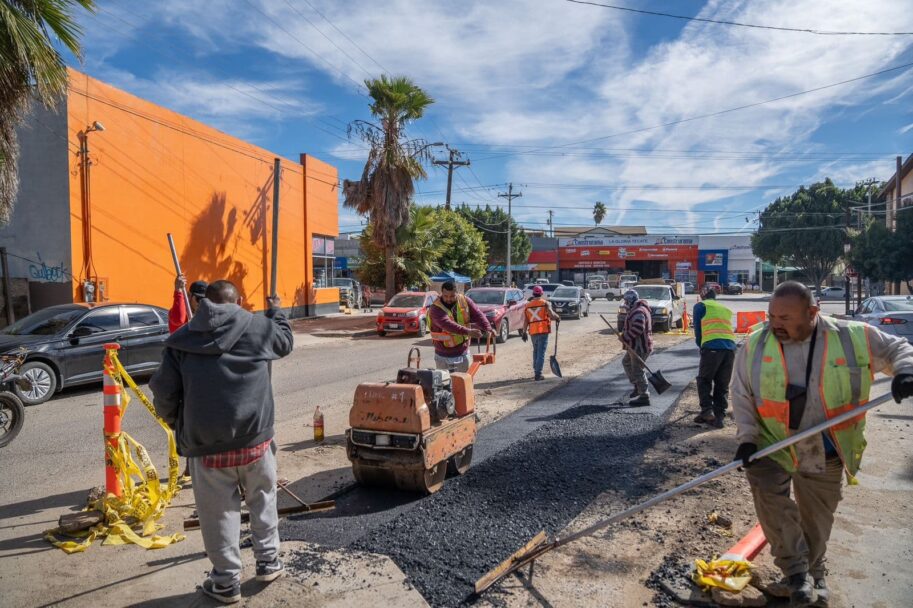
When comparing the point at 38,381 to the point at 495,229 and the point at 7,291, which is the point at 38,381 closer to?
the point at 7,291

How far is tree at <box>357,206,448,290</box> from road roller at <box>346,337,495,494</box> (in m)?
19.8

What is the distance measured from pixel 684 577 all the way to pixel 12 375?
27.0ft

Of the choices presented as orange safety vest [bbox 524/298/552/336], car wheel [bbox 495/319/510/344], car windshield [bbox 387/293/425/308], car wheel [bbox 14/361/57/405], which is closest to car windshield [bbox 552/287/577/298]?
car windshield [bbox 387/293/425/308]

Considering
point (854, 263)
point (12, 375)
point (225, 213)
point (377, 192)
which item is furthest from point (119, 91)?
point (854, 263)

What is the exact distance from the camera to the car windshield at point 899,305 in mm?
13109

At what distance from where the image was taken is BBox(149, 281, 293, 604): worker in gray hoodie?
334cm

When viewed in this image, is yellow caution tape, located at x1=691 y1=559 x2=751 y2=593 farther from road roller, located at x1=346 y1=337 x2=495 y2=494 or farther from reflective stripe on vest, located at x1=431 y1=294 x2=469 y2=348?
reflective stripe on vest, located at x1=431 y1=294 x2=469 y2=348

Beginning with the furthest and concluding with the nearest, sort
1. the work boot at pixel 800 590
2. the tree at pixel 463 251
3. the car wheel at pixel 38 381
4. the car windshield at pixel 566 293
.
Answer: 1. the tree at pixel 463 251
2. the car windshield at pixel 566 293
3. the car wheel at pixel 38 381
4. the work boot at pixel 800 590

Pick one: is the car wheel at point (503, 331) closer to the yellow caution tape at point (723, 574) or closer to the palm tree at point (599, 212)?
the yellow caution tape at point (723, 574)

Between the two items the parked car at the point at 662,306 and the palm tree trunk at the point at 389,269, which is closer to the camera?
the parked car at the point at 662,306

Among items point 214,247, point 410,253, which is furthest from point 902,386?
point 410,253

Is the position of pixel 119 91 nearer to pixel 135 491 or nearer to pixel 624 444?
pixel 135 491

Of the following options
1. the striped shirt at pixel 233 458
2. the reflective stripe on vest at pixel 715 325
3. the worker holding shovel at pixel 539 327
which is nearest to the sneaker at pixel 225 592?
the striped shirt at pixel 233 458

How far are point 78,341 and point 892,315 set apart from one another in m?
15.4
